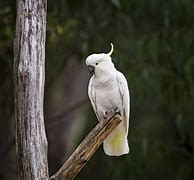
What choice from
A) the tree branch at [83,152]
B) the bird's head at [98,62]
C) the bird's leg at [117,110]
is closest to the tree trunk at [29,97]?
the tree branch at [83,152]

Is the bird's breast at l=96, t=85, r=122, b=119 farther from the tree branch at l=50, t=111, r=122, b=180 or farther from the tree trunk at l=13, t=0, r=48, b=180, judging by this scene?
the tree trunk at l=13, t=0, r=48, b=180

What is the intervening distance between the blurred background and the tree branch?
5.31 feet

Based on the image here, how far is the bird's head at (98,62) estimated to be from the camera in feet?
8.53

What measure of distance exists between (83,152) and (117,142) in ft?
0.88

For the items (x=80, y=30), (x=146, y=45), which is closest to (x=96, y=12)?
(x=80, y=30)

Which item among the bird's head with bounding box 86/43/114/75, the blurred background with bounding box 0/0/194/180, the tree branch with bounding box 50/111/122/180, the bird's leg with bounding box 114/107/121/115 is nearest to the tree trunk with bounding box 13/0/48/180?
the tree branch with bounding box 50/111/122/180

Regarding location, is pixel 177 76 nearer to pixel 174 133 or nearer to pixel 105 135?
pixel 174 133

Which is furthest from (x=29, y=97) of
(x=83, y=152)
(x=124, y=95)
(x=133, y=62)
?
(x=133, y=62)

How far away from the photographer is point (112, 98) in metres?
2.80

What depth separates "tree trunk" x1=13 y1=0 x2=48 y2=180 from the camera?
2.58 metres

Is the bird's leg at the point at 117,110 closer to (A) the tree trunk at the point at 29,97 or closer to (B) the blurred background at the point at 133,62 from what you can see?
(A) the tree trunk at the point at 29,97

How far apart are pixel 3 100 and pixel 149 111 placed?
160 centimetres

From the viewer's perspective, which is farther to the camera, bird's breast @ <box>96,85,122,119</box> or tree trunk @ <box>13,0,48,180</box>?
bird's breast @ <box>96,85,122,119</box>

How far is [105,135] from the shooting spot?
2615 millimetres
